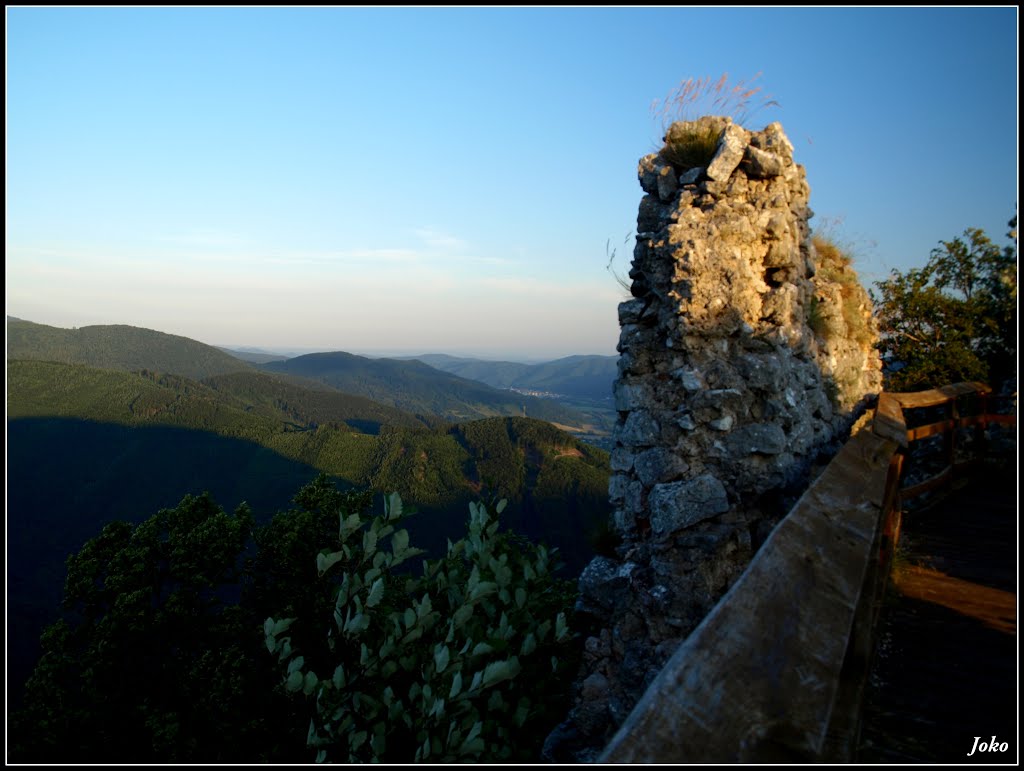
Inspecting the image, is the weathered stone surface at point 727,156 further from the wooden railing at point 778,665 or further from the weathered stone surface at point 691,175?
the wooden railing at point 778,665

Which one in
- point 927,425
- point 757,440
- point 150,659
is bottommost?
point 150,659

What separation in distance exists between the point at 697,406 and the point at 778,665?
359 centimetres

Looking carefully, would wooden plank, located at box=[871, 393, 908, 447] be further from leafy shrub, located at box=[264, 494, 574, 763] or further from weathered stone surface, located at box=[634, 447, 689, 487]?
leafy shrub, located at box=[264, 494, 574, 763]

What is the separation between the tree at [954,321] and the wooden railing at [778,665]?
960 cm

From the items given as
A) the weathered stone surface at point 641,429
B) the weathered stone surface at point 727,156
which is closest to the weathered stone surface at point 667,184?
the weathered stone surface at point 727,156

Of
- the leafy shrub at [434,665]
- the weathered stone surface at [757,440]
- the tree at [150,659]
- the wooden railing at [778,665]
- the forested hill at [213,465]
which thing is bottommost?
the forested hill at [213,465]

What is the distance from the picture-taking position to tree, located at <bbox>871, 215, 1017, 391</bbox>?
33.3 feet

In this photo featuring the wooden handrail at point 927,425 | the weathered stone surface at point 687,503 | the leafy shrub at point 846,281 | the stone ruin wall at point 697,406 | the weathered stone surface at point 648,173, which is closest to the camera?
the wooden handrail at point 927,425

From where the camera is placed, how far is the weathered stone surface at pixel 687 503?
192 inches

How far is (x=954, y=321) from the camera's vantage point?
10523mm

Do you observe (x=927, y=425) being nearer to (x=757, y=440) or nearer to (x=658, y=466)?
(x=757, y=440)

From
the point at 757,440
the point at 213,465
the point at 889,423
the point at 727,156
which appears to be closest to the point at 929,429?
the point at 889,423

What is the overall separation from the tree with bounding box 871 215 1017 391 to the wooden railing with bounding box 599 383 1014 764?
9596 millimetres

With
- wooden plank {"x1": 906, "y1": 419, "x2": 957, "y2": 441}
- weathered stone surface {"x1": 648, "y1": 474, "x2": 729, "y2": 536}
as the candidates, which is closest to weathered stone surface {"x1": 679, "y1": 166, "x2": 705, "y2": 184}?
weathered stone surface {"x1": 648, "y1": 474, "x2": 729, "y2": 536}
